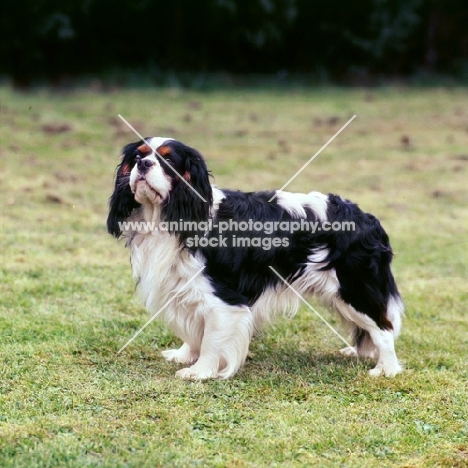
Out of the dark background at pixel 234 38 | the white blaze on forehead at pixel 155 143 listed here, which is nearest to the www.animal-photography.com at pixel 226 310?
the white blaze on forehead at pixel 155 143

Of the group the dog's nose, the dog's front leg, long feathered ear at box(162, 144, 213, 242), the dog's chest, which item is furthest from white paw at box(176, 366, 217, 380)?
the dog's nose

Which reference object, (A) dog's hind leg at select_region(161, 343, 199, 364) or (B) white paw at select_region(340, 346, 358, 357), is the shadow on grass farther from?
(A) dog's hind leg at select_region(161, 343, 199, 364)

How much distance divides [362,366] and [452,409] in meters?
0.76

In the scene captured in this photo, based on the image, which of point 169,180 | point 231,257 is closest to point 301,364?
point 231,257

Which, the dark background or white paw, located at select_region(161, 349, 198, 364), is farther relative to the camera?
the dark background

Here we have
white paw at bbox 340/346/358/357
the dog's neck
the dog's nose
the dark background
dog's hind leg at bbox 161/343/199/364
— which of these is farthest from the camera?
the dark background

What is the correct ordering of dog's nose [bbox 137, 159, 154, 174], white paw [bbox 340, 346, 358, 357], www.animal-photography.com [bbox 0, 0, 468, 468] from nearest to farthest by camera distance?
1. www.animal-photography.com [bbox 0, 0, 468, 468]
2. dog's nose [bbox 137, 159, 154, 174]
3. white paw [bbox 340, 346, 358, 357]

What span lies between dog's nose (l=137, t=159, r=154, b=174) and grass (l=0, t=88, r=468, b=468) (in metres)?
1.27

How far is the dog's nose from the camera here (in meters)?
4.53

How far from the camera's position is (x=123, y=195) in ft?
15.7

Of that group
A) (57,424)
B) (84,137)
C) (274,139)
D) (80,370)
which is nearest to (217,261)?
(80,370)

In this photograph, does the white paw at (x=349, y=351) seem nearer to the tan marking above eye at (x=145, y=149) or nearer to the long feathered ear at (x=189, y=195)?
the long feathered ear at (x=189, y=195)

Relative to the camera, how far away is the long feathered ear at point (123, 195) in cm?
477

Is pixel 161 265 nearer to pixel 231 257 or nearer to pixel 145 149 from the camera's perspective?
pixel 231 257
